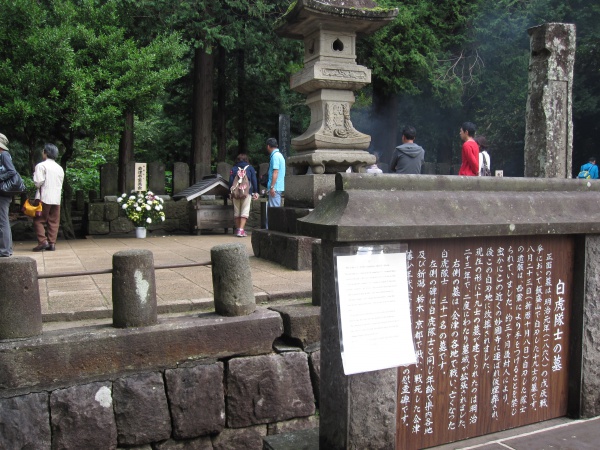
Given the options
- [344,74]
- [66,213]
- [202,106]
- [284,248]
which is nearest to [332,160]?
[344,74]

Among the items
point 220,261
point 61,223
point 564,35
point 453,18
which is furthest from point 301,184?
point 453,18

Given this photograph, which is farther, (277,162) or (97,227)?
(97,227)

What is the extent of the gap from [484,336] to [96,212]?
9.93m

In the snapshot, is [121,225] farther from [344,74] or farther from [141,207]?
[344,74]

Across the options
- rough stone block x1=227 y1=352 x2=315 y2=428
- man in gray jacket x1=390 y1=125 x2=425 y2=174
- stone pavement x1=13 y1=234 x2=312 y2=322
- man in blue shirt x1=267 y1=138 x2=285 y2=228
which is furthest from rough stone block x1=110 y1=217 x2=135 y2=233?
rough stone block x1=227 y1=352 x2=315 y2=428

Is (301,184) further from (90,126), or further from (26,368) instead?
(90,126)

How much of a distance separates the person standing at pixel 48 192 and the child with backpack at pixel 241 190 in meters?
3.19

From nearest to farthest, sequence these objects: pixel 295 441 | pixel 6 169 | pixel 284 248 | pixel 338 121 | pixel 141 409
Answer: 1. pixel 295 441
2. pixel 141 409
3. pixel 284 248
4. pixel 6 169
5. pixel 338 121

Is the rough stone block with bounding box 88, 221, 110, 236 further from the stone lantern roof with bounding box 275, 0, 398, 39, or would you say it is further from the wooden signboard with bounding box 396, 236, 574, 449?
the wooden signboard with bounding box 396, 236, 574, 449

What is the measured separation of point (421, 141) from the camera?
2270 centimetres

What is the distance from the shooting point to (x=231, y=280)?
4.39m

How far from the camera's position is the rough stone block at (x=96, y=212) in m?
11.6

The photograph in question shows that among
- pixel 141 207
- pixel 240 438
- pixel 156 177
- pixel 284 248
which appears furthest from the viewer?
pixel 156 177

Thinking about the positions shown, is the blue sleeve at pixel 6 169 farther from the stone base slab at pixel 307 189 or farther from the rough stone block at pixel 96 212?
the rough stone block at pixel 96 212
